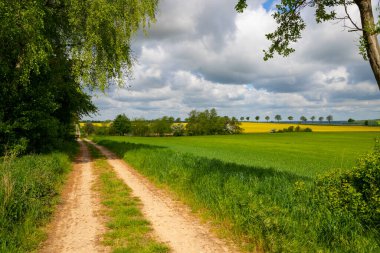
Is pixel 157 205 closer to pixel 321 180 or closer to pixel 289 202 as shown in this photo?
pixel 289 202

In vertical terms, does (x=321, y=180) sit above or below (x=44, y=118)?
below

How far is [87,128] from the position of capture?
144625 millimetres

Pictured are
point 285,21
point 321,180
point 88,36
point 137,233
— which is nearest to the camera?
point 137,233

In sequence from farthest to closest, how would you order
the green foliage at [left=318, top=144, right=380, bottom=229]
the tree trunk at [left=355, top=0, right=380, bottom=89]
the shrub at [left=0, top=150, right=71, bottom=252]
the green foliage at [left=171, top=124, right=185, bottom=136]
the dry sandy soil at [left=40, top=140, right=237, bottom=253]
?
the green foliage at [left=171, top=124, right=185, bottom=136] → the dry sandy soil at [left=40, top=140, right=237, bottom=253] → the shrub at [left=0, top=150, right=71, bottom=252] → the green foliage at [left=318, top=144, right=380, bottom=229] → the tree trunk at [left=355, top=0, right=380, bottom=89]

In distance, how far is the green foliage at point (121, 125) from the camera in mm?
130000

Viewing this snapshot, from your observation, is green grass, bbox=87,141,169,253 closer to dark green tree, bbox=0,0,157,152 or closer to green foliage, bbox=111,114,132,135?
dark green tree, bbox=0,0,157,152

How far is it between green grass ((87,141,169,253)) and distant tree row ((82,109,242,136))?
11308 cm

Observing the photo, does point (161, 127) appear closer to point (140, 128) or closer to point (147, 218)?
point (140, 128)

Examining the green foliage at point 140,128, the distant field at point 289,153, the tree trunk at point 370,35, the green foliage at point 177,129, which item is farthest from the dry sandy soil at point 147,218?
the green foliage at point 140,128

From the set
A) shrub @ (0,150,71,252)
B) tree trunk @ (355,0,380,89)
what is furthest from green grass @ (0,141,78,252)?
tree trunk @ (355,0,380,89)

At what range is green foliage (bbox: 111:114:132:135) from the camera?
130 meters

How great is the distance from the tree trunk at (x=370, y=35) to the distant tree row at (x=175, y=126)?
388 feet

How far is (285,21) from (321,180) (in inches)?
167

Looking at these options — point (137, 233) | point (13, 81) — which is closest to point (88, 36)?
point (13, 81)
